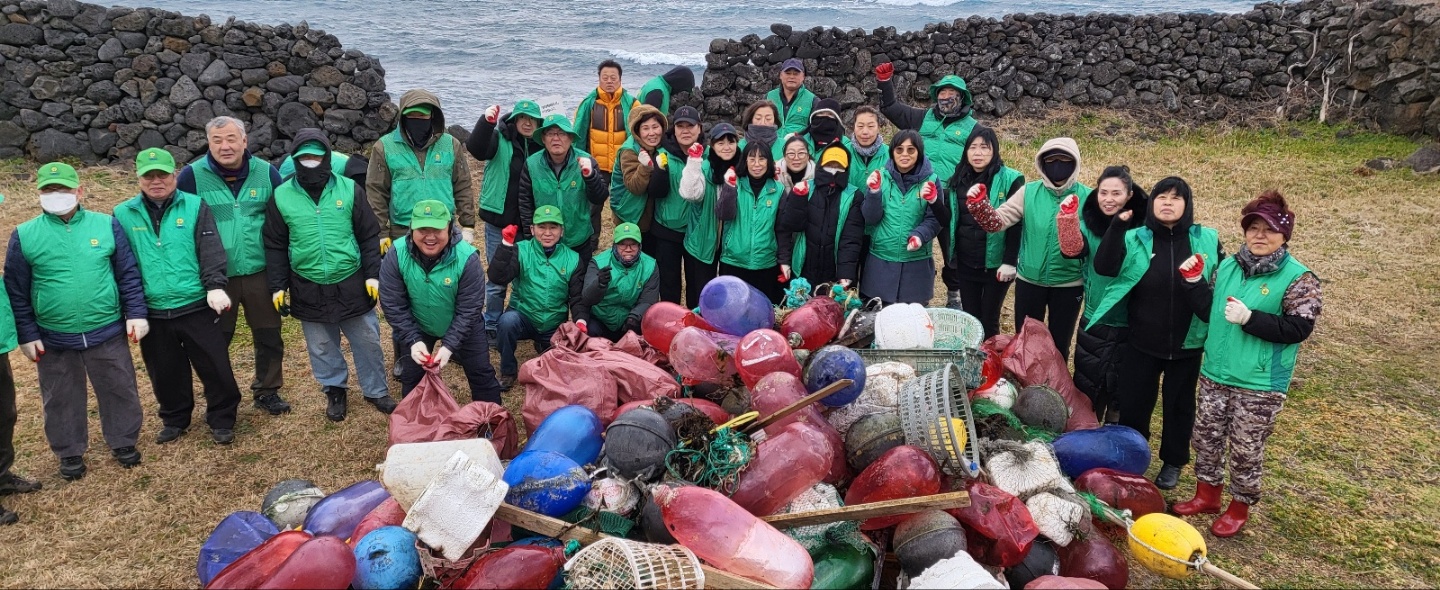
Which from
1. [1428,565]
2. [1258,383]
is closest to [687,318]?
[1258,383]

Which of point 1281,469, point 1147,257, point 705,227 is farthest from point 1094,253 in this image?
point 705,227

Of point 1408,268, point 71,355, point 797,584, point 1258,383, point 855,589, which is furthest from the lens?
point 1408,268

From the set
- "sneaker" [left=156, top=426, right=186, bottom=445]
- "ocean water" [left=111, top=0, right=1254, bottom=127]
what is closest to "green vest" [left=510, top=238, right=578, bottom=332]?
"sneaker" [left=156, top=426, right=186, bottom=445]

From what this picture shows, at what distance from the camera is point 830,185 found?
19.9ft

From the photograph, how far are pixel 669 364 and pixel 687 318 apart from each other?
0.35 metres

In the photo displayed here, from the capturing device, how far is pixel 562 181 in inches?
257

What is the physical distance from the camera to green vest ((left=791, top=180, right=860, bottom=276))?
6.04 m

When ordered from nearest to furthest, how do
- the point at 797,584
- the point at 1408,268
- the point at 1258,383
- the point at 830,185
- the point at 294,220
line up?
the point at 797,584, the point at 1258,383, the point at 294,220, the point at 830,185, the point at 1408,268

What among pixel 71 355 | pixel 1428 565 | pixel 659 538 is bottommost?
pixel 1428 565

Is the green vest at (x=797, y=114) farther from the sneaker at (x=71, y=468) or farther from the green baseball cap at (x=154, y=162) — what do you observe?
the sneaker at (x=71, y=468)

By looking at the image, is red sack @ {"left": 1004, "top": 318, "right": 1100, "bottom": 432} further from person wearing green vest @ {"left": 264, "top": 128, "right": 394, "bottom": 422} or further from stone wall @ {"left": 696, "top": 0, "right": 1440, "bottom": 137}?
stone wall @ {"left": 696, "top": 0, "right": 1440, "bottom": 137}

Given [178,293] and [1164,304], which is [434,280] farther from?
[1164,304]

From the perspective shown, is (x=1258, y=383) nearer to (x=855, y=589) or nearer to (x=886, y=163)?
(x=855, y=589)

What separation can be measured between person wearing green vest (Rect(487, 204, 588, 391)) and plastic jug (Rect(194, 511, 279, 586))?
205cm
